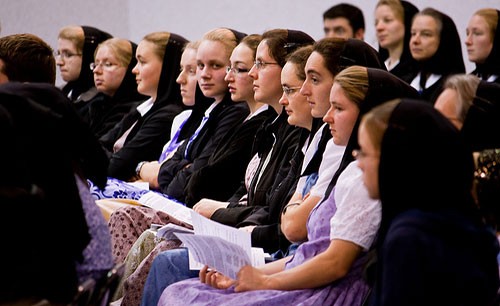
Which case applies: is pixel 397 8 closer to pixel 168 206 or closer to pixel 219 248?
pixel 168 206

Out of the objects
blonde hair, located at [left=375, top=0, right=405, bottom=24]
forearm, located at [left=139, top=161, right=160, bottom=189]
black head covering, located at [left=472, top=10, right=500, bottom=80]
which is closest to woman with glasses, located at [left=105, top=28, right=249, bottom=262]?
forearm, located at [left=139, top=161, right=160, bottom=189]

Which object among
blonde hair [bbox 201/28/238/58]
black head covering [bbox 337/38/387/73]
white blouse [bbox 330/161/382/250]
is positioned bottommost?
white blouse [bbox 330/161/382/250]

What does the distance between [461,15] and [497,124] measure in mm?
3998

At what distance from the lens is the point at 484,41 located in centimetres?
652

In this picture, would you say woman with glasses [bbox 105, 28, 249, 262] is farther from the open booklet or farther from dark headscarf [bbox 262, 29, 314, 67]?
the open booklet

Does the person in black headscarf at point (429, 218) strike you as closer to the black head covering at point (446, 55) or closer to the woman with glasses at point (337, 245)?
the woman with glasses at point (337, 245)

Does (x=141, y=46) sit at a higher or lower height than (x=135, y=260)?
higher

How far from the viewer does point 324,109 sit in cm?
401

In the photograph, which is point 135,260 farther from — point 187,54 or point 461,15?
point 461,15

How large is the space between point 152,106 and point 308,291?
3.39 metres

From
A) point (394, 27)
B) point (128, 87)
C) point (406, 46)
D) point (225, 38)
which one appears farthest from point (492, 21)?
point (128, 87)

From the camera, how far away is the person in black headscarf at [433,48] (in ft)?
21.8

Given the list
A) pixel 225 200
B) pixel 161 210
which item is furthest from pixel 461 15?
pixel 161 210

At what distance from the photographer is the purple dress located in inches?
132
